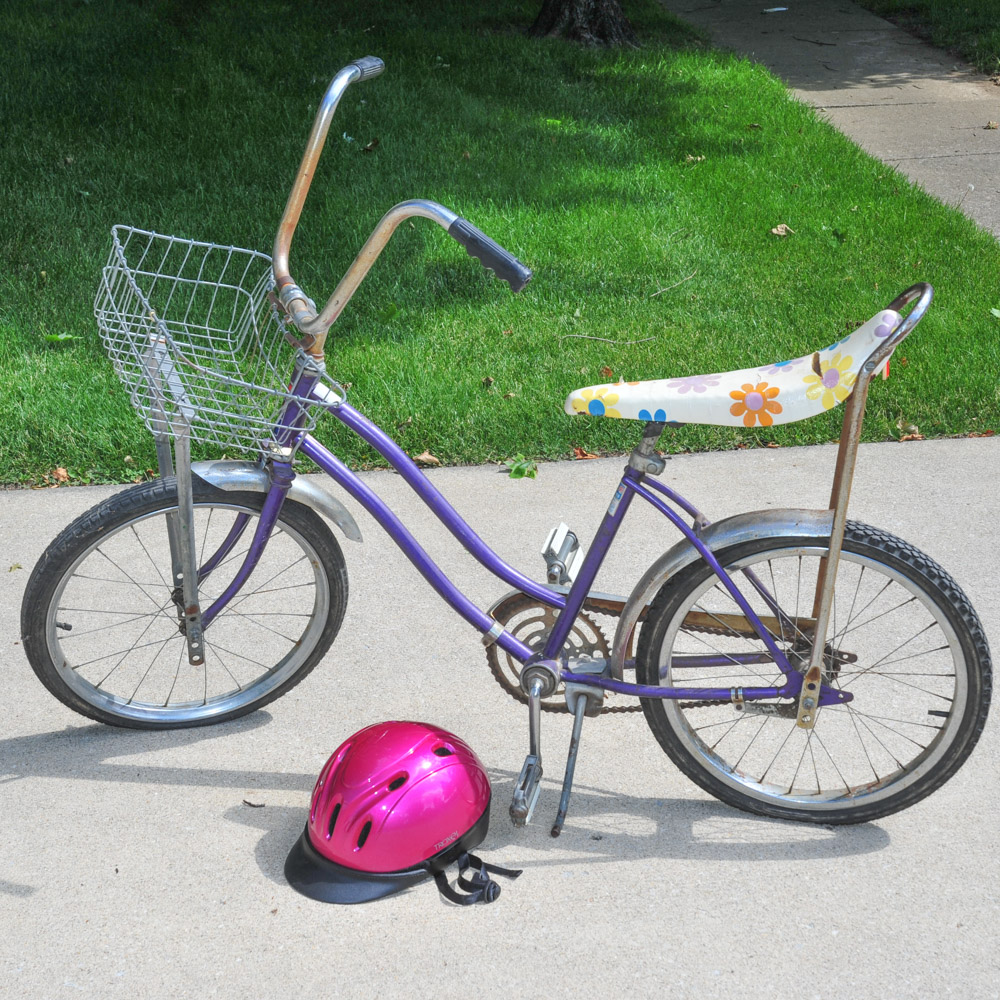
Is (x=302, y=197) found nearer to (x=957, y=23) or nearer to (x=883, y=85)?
(x=883, y=85)

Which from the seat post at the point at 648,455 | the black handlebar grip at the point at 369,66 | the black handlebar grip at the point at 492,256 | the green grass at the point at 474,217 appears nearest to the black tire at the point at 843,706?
the seat post at the point at 648,455

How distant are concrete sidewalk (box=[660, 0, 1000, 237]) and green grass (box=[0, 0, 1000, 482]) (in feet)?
1.54

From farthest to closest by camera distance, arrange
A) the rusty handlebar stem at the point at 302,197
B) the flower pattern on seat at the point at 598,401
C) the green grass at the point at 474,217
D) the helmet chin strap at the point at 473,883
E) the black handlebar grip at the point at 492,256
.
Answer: the green grass at the point at 474,217
the helmet chin strap at the point at 473,883
the flower pattern on seat at the point at 598,401
the rusty handlebar stem at the point at 302,197
the black handlebar grip at the point at 492,256

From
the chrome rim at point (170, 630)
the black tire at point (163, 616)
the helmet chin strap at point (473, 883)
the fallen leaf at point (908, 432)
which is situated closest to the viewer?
the helmet chin strap at point (473, 883)

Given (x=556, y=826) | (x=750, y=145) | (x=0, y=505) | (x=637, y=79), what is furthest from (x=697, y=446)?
(x=637, y=79)

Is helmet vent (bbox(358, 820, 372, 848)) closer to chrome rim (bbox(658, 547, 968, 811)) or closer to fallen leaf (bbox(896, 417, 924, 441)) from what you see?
chrome rim (bbox(658, 547, 968, 811))

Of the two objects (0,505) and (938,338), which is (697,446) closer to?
(938,338)

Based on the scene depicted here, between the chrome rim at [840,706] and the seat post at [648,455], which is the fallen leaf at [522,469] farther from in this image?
the seat post at [648,455]

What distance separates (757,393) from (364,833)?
137 cm

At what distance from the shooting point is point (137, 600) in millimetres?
3879

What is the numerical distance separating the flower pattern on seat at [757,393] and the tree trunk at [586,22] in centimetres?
863

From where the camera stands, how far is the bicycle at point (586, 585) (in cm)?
248

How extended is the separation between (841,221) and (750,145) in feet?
5.21

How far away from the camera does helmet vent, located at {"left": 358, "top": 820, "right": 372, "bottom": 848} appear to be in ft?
8.75
